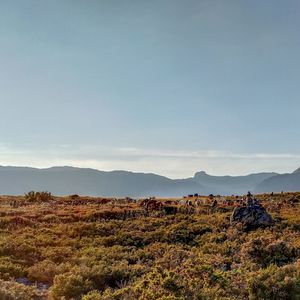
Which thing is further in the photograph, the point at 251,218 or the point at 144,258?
the point at 251,218

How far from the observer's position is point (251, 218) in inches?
1179

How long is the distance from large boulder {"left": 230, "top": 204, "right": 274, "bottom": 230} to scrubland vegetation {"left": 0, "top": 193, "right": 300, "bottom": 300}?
2.31ft

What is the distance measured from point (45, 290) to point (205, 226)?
55.7 feet

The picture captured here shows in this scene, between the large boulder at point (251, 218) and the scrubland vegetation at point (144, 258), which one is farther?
the large boulder at point (251, 218)

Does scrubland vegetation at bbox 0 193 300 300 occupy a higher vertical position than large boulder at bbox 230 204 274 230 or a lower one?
lower

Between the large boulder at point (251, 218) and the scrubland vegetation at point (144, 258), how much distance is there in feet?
2.31

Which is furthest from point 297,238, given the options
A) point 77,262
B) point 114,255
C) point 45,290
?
point 45,290

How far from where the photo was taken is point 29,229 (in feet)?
87.9

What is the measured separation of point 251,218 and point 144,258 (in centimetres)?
1327

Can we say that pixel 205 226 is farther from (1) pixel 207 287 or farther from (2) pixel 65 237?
(1) pixel 207 287

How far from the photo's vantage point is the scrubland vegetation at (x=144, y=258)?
12656 millimetres

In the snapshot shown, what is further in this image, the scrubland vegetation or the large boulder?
the large boulder

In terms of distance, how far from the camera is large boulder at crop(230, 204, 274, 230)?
2956 cm

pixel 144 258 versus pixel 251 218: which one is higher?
pixel 251 218
